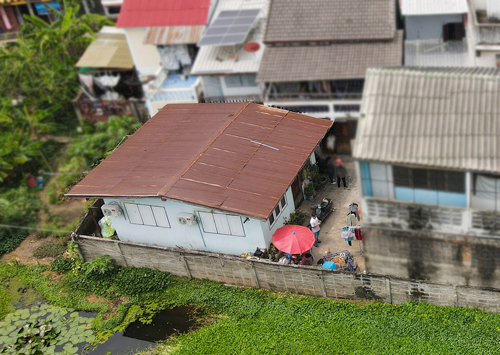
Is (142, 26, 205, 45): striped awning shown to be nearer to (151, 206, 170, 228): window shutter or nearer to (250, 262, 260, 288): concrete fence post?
(151, 206, 170, 228): window shutter

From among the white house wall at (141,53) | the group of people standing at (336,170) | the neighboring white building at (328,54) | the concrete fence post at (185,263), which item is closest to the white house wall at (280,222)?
the group of people standing at (336,170)

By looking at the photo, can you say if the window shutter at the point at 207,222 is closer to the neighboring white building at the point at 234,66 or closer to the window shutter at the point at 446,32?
the neighboring white building at the point at 234,66

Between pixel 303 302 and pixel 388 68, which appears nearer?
pixel 388 68

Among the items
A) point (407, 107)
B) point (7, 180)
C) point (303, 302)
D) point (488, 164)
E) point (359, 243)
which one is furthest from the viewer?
point (7, 180)

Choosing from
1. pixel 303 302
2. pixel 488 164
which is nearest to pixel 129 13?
pixel 303 302

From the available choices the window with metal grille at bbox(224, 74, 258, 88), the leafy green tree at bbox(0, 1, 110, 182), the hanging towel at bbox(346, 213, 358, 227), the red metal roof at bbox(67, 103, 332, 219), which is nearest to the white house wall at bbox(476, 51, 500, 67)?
the red metal roof at bbox(67, 103, 332, 219)

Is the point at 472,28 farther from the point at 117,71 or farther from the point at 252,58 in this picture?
the point at 117,71
